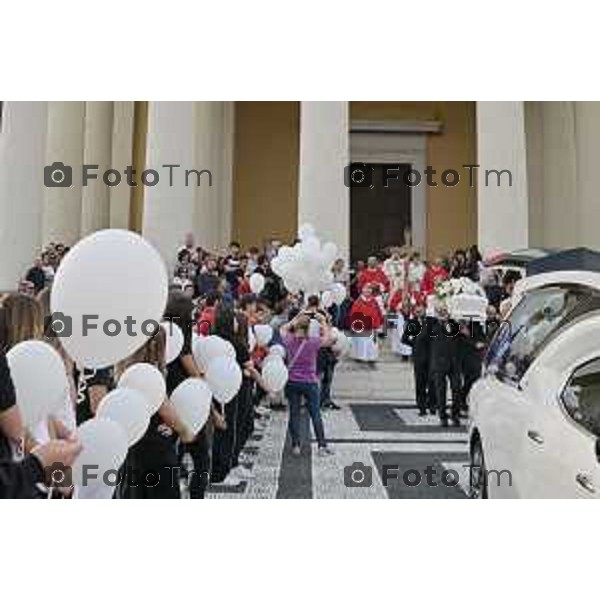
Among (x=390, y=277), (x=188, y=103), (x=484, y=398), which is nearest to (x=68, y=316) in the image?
(x=484, y=398)

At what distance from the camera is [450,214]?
2186cm

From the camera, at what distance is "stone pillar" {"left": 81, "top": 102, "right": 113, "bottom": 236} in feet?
60.7

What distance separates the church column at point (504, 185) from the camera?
1481cm

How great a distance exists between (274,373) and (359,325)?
15.6ft

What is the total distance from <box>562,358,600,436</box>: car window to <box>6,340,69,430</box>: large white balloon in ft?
8.28

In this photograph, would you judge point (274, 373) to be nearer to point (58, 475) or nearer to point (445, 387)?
point (445, 387)

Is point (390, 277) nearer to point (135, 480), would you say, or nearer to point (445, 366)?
point (445, 366)

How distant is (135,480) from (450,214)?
18.1 m

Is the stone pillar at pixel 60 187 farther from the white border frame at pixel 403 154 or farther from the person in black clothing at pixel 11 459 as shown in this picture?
the person in black clothing at pixel 11 459

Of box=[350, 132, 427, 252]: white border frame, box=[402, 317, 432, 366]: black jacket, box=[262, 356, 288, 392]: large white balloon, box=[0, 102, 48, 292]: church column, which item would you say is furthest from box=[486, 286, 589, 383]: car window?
box=[350, 132, 427, 252]: white border frame

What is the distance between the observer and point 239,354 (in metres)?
6.82

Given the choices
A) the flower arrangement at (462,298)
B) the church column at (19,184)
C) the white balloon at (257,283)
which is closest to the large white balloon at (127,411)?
the flower arrangement at (462,298)

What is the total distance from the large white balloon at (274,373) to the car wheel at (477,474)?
2161 mm

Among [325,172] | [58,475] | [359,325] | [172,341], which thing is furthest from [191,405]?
[325,172]
